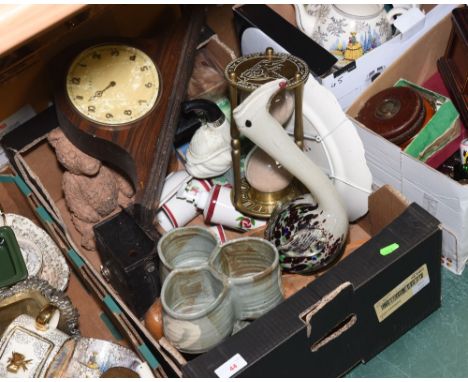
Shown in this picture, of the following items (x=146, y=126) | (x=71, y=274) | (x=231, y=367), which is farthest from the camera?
(x=71, y=274)

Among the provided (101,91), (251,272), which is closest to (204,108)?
(101,91)

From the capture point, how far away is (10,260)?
970mm

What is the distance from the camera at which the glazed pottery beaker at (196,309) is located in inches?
31.1

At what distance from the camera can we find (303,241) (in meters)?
0.90

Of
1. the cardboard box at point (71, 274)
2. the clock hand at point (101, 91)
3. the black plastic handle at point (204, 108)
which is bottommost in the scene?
the cardboard box at point (71, 274)

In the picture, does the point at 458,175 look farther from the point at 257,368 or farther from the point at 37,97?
the point at 37,97

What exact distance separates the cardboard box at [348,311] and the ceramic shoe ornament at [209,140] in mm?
200

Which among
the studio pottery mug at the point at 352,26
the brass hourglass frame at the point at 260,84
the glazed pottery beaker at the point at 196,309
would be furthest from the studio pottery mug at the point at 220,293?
the studio pottery mug at the point at 352,26

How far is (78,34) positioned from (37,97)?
12 cm

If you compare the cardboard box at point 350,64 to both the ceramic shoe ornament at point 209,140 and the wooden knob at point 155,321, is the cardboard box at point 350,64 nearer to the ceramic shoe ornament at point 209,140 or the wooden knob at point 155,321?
the ceramic shoe ornament at point 209,140

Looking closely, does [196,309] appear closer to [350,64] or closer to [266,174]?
[266,174]

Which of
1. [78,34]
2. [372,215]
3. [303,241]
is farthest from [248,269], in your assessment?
[78,34]

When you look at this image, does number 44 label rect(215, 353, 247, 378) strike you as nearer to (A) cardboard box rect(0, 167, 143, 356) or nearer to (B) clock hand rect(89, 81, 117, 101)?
(A) cardboard box rect(0, 167, 143, 356)

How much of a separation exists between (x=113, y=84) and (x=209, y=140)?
16 cm
